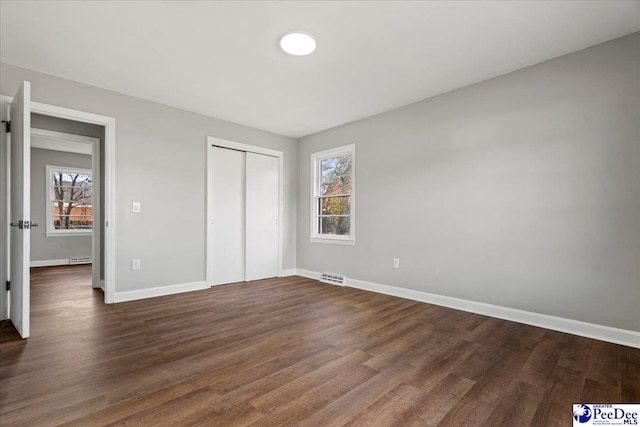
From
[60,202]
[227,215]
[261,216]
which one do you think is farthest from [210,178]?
[60,202]

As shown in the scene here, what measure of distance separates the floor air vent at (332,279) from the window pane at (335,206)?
1006 mm

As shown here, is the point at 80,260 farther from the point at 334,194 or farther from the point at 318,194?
the point at 334,194

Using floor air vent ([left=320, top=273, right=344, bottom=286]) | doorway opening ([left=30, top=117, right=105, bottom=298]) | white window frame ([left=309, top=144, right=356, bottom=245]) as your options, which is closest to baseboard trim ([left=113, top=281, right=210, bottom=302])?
floor air vent ([left=320, top=273, right=344, bottom=286])

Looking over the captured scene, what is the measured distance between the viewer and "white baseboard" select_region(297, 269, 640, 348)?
2434 mm

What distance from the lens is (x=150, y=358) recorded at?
215 cm

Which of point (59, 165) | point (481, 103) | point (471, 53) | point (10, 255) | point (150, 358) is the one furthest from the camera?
point (59, 165)

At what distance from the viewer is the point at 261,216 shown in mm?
5062

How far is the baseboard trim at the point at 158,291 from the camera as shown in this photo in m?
3.62

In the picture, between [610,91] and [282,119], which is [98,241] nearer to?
[282,119]

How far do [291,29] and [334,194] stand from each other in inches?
113

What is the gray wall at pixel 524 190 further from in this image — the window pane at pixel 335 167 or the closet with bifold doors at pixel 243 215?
the closet with bifold doors at pixel 243 215

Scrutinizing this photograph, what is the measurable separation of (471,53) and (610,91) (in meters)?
1.17

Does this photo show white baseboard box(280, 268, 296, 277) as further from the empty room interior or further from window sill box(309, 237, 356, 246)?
window sill box(309, 237, 356, 246)

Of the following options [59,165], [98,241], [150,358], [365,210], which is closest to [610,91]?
[365,210]
